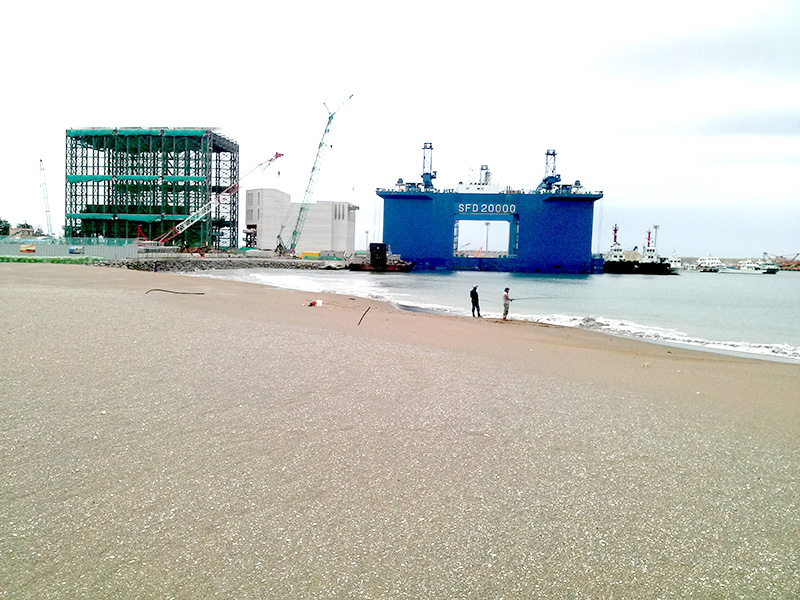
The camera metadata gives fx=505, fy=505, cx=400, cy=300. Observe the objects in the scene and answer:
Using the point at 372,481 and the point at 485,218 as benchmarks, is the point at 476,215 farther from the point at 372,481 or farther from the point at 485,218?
the point at 372,481

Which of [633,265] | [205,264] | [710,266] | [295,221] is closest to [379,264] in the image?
[205,264]

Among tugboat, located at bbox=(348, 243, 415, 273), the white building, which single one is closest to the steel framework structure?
the white building

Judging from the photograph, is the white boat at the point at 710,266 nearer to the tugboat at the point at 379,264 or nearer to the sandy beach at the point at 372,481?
the tugboat at the point at 379,264

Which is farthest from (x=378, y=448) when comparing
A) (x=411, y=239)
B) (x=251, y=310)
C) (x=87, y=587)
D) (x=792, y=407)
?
(x=411, y=239)

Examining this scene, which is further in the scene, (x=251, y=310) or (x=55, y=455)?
(x=251, y=310)

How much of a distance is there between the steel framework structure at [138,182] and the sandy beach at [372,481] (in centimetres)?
6441

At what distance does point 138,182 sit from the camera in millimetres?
65375

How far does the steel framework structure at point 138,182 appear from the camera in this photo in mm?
64062

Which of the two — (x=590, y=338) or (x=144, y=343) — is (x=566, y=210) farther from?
(x=144, y=343)

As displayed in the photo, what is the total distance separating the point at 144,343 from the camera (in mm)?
6301

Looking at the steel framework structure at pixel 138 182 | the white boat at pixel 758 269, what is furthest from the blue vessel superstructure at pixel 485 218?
the white boat at pixel 758 269

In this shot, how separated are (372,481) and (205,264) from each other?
53.5 meters

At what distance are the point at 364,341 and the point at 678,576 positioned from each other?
6.02m

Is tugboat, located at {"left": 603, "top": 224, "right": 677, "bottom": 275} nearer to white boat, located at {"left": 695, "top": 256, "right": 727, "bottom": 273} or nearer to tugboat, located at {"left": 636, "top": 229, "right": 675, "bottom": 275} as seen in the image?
tugboat, located at {"left": 636, "top": 229, "right": 675, "bottom": 275}
